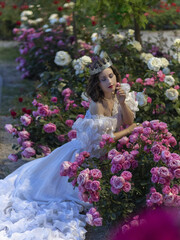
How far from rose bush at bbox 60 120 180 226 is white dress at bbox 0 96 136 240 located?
0.64 ft

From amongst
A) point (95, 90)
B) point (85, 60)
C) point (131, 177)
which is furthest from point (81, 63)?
point (131, 177)

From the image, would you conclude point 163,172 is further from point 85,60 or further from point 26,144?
point 85,60

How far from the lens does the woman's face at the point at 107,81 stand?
9.21 ft

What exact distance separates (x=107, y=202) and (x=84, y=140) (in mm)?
563

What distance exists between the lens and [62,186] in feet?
9.86

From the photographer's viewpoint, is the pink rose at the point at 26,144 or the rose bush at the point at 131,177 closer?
the rose bush at the point at 131,177

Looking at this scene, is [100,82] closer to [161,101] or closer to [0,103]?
[161,101]

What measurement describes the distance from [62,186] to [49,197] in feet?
0.43

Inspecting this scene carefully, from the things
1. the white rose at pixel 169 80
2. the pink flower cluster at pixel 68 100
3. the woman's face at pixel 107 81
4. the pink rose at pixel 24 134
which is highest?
the woman's face at pixel 107 81

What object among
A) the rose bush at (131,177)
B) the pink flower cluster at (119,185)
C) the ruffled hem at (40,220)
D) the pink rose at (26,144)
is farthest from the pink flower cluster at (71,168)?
the pink rose at (26,144)

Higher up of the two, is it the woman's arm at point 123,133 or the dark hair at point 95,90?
the dark hair at point 95,90

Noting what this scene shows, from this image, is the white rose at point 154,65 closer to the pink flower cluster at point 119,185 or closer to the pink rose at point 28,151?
the pink rose at point 28,151

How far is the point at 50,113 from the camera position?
3594 millimetres

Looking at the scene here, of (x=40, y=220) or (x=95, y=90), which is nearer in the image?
(x=40, y=220)
